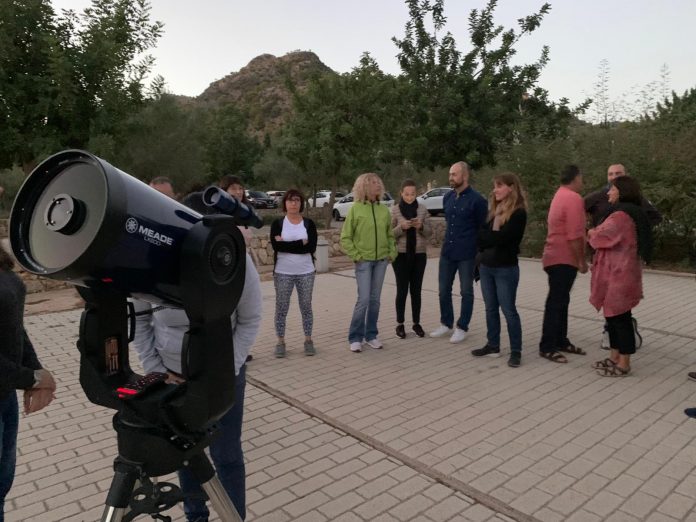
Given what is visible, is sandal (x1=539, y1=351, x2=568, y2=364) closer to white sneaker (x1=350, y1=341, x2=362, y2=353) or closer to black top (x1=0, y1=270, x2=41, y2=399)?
white sneaker (x1=350, y1=341, x2=362, y2=353)

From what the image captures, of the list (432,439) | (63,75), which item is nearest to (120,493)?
(432,439)

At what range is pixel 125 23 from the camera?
10781mm

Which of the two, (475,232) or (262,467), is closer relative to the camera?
(262,467)

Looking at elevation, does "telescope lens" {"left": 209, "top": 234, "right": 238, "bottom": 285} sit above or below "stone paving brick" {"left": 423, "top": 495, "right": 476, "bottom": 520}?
above

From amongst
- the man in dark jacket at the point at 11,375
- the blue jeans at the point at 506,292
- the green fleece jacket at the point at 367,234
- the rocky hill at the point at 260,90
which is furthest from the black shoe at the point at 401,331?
the rocky hill at the point at 260,90

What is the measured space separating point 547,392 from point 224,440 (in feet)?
9.75

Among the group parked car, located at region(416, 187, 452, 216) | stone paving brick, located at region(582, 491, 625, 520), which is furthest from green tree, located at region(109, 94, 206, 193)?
Result: stone paving brick, located at region(582, 491, 625, 520)

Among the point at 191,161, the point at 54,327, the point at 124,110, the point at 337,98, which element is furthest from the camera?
the point at 191,161

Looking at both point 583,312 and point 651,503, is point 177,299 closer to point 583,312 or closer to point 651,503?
point 651,503

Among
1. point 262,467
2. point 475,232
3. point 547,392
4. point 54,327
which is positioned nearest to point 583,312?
point 475,232

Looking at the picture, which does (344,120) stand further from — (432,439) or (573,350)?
(432,439)

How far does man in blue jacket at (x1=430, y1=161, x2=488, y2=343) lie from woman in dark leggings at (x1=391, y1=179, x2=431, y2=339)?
267 millimetres

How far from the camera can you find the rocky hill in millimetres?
76625

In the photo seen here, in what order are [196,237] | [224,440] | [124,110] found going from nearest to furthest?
[196,237] → [224,440] → [124,110]
